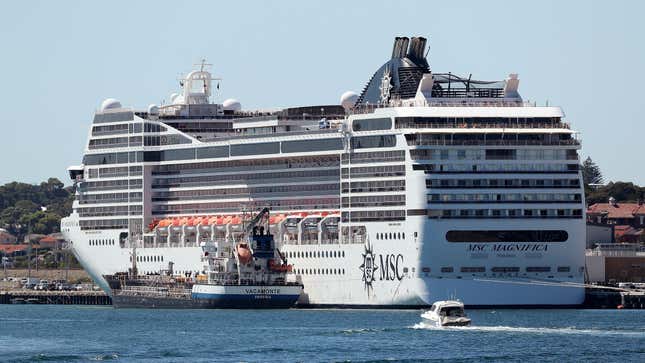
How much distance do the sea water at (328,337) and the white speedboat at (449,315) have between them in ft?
2.16

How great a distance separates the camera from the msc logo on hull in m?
127

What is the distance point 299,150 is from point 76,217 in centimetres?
2575

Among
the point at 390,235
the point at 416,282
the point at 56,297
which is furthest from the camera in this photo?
the point at 56,297

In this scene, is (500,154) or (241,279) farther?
(241,279)

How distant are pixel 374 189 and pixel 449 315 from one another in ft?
65.9

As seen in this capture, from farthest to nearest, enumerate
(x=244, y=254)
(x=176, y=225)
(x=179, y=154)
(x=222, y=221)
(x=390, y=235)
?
(x=179, y=154), (x=176, y=225), (x=222, y=221), (x=244, y=254), (x=390, y=235)

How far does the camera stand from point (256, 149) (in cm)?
14088

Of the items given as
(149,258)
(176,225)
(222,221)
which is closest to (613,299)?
(222,221)

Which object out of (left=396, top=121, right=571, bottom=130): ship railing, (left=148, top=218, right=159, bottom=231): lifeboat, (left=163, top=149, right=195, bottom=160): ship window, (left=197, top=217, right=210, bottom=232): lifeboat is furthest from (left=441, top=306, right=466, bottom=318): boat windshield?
(left=148, top=218, right=159, bottom=231): lifeboat

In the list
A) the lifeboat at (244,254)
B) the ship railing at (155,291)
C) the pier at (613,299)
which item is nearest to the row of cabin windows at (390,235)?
the lifeboat at (244,254)

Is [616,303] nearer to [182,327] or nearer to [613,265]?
[613,265]

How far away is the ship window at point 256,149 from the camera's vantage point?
139375mm

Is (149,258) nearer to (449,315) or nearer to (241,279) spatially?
(241,279)

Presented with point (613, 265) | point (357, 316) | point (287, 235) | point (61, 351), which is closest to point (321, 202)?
point (287, 235)
